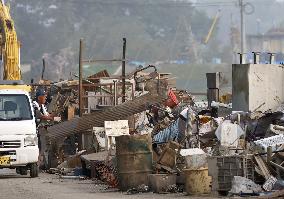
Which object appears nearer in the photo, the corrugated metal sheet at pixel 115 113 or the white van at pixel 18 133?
the white van at pixel 18 133

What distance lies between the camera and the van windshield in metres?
25.8

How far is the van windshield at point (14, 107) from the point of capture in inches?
1016

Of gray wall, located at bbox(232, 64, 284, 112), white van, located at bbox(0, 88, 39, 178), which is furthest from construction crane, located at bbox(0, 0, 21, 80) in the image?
gray wall, located at bbox(232, 64, 284, 112)

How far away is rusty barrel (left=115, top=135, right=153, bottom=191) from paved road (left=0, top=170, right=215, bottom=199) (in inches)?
15.0

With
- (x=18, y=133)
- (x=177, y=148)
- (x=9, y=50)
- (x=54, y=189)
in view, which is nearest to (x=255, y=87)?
(x=177, y=148)

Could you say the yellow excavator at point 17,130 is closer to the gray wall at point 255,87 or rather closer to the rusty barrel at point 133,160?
the rusty barrel at point 133,160

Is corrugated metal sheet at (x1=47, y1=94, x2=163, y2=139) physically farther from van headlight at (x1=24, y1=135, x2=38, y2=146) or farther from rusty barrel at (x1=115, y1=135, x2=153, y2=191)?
rusty barrel at (x1=115, y1=135, x2=153, y2=191)

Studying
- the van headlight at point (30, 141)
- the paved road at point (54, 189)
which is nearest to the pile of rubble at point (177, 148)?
the paved road at point (54, 189)

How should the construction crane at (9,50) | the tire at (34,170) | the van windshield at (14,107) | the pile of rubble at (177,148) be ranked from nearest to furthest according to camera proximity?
the pile of rubble at (177,148) < the van windshield at (14,107) < the tire at (34,170) < the construction crane at (9,50)

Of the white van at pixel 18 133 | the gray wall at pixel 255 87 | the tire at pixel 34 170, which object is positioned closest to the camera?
the white van at pixel 18 133

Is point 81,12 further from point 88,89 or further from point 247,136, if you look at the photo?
point 247,136

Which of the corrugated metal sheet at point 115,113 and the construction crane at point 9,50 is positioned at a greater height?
the construction crane at point 9,50

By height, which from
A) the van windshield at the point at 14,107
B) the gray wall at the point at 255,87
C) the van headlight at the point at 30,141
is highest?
the gray wall at the point at 255,87

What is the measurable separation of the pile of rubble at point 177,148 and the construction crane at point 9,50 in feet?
14.2
